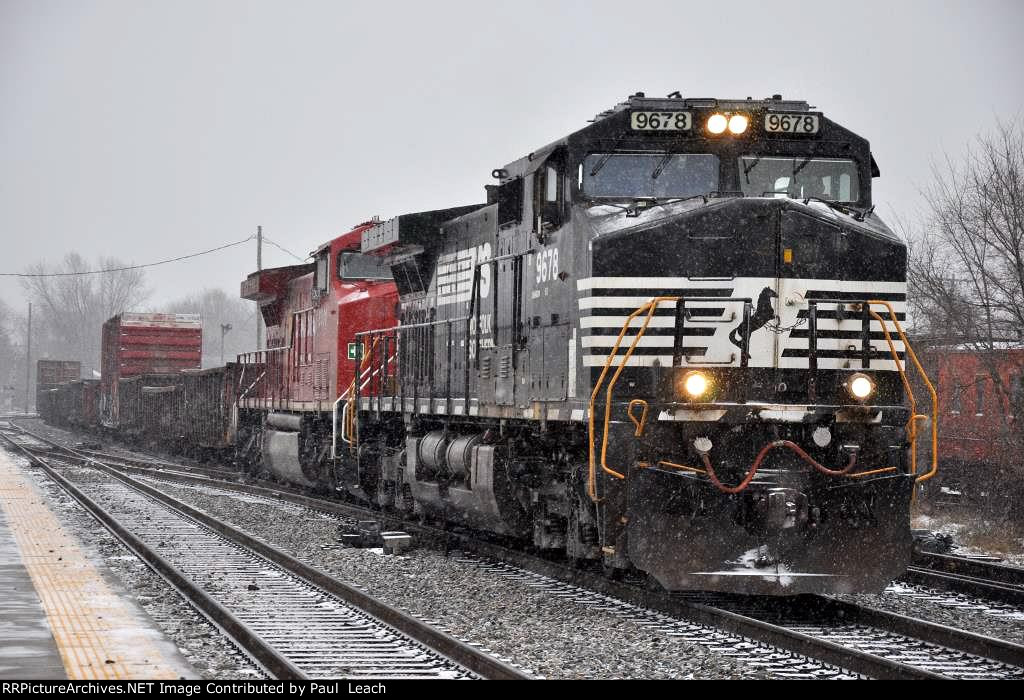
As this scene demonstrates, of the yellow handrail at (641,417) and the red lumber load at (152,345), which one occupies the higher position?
the red lumber load at (152,345)

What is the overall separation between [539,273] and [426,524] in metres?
5.39

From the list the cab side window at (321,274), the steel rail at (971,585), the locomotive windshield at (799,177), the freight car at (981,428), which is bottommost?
the steel rail at (971,585)

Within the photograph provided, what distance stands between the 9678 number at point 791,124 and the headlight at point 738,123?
0.20 metres

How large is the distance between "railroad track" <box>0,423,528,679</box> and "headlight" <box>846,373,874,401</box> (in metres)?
3.43

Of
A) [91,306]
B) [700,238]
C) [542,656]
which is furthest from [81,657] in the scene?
[91,306]

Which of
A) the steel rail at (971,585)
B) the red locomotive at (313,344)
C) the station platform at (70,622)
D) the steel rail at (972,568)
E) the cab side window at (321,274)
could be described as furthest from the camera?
the cab side window at (321,274)

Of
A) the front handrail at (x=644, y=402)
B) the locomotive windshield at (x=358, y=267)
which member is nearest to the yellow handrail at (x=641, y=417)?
the front handrail at (x=644, y=402)

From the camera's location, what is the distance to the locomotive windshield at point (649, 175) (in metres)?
9.91

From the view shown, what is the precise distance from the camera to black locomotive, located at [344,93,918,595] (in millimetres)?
8914

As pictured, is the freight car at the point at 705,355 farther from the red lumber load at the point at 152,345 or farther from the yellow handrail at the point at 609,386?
the red lumber load at the point at 152,345

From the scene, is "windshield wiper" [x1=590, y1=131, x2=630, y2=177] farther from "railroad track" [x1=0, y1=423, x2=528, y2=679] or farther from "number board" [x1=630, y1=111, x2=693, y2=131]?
"railroad track" [x1=0, y1=423, x2=528, y2=679]

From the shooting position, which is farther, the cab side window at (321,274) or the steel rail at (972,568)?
the cab side window at (321,274)

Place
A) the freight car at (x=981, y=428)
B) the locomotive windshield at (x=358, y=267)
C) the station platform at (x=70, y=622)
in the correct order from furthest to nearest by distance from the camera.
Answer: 1. the locomotive windshield at (x=358, y=267)
2. the freight car at (x=981, y=428)
3. the station platform at (x=70, y=622)

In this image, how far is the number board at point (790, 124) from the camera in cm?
997
